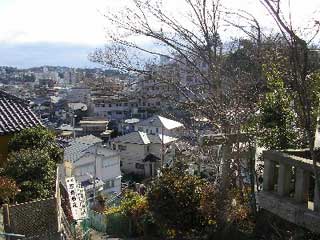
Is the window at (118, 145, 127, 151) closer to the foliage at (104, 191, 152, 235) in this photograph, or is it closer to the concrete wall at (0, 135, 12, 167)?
the concrete wall at (0, 135, 12, 167)

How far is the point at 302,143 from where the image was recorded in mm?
10523

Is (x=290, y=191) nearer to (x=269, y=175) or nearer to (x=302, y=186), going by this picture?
(x=269, y=175)

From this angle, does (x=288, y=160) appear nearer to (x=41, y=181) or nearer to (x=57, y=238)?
(x=57, y=238)

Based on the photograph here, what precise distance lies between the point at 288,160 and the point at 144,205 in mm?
7465

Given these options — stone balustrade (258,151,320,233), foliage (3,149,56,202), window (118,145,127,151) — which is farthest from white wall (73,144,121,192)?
stone balustrade (258,151,320,233)

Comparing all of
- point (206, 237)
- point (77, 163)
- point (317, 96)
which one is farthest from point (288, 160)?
point (77, 163)

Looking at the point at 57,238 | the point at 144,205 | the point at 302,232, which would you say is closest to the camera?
the point at 302,232

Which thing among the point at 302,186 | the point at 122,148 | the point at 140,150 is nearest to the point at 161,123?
the point at 140,150

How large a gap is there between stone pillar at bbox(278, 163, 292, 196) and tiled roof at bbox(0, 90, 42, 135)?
10211 mm

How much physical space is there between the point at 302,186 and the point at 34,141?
30.6 feet

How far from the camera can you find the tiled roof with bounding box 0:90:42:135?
14492 millimetres

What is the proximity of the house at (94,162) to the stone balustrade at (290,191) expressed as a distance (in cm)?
2581

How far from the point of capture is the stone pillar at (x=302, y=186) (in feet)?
18.4

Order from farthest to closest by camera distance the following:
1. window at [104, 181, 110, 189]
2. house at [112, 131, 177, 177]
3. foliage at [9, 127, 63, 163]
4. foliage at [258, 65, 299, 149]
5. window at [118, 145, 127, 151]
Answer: window at [118, 145, 127, 151]
house at [112, 131, 177, 177]
window at [104, 181, 110, 189]
foliage at [9, 127, 63, 163]
foliage at [258, 65, 299, 149]
